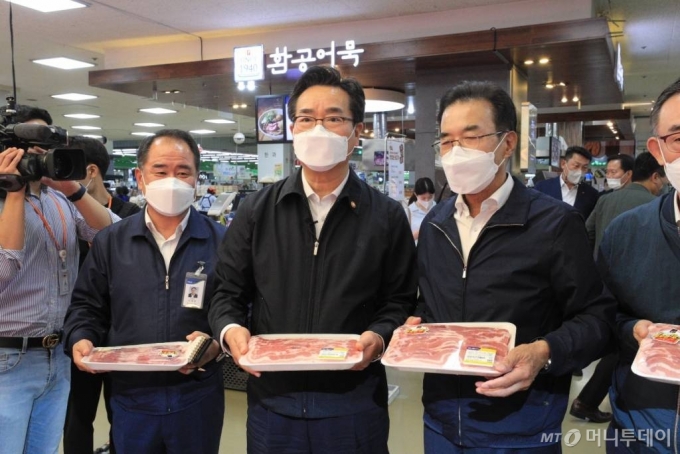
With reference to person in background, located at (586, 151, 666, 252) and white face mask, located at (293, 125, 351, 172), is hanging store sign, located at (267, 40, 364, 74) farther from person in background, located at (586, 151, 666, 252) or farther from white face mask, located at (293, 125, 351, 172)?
white face mask, located at (293, 125, 351, 172)

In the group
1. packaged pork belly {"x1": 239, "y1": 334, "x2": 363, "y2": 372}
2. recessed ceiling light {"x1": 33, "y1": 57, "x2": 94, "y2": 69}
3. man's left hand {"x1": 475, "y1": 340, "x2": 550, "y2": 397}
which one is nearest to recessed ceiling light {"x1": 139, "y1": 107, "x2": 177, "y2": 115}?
recessed ceiling light {"x1": 33, "y1": 57, "x2": 94, "y2": 69}

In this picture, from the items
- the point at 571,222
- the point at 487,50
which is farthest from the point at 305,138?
the point at 487,50

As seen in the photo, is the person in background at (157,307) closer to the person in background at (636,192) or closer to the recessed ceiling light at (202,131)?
the person in background at (636,192)

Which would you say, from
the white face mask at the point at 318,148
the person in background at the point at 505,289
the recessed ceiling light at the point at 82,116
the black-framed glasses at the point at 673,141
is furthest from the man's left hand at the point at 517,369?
the recessed ceiling light at the point at 82,116

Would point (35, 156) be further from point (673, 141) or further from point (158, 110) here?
point (158, 110)

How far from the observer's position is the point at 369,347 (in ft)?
4.99

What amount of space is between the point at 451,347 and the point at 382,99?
700 centimetres

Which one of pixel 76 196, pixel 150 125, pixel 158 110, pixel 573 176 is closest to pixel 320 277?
pixel 76 196

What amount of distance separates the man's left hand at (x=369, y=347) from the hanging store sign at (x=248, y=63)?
5681 mm

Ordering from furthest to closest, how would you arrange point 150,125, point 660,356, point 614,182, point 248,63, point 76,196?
point 150,125 < point 248,63 < point 614,182 < point 76,196 < point 660,356

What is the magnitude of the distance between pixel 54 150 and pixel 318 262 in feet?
3.26

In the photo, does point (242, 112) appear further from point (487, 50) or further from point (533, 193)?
point (533, 193)

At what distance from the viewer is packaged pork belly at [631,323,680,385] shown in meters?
1.25

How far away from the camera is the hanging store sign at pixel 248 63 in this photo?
6.74m
